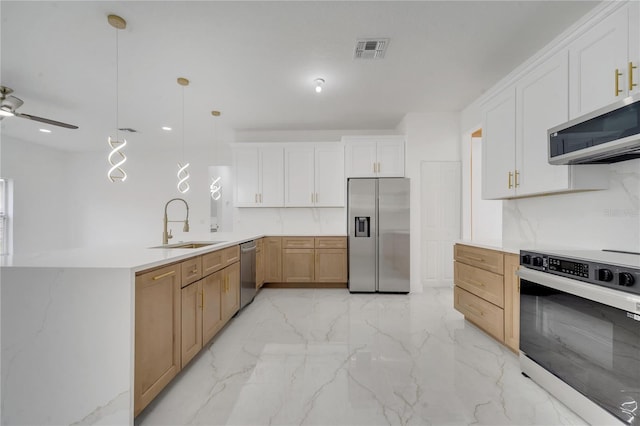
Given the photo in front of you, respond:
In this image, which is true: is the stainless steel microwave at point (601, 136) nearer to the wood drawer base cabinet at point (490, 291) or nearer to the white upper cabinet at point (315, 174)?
the wood drawer base cabinet at point (490, 291)

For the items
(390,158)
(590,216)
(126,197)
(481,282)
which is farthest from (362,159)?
(126,197)

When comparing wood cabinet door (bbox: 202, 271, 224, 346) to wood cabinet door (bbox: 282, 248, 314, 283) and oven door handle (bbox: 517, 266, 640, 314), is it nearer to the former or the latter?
wood cabinet door (bbox: 282, 248, 314, 283)

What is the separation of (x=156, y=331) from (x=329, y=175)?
11.6ft

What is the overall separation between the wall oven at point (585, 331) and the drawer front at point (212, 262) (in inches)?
94.5

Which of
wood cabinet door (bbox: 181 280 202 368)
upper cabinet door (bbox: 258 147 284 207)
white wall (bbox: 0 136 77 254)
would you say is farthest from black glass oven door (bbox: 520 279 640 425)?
white wall (bbox: 0 136 77 254)

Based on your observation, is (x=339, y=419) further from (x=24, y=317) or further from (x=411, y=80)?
(x=411, y=80)

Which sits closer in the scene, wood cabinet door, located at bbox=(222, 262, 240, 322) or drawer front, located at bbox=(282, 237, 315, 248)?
wood cabinet door, located at bbox=(222, 262, 240, 322)

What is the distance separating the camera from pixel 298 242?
13.8 feet

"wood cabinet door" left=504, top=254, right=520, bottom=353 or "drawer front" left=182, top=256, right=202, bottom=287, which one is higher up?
"drawer front" left=182, top=256, right=202, bottom=287

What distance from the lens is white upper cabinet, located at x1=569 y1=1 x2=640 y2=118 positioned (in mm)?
1513

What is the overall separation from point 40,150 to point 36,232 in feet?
5.95

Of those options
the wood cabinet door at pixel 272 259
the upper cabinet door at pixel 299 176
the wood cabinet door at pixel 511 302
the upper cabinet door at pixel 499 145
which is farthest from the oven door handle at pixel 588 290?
the upper cabinet door at pixel 299 176

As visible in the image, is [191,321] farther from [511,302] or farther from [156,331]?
[511,302]

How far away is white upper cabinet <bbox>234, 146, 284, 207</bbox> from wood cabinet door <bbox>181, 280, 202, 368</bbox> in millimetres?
2706
